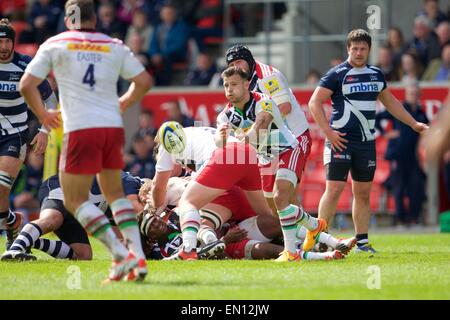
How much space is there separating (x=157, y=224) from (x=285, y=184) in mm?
1642

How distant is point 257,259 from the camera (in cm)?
1230

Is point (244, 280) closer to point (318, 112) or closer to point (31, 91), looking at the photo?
point (31, 91)

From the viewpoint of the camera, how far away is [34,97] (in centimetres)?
969

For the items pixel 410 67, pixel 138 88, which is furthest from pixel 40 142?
pixel 410 67

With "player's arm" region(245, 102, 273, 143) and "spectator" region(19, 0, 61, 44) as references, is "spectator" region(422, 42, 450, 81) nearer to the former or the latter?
"spectator" region(19, 0, 61, 44)

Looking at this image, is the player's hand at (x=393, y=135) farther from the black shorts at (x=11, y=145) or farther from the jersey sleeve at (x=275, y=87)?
the black shorts at (x=11, y=145)

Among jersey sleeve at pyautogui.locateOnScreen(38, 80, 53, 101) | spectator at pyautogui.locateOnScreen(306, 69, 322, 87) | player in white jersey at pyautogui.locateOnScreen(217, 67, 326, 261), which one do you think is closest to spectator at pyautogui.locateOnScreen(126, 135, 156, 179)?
spectator at pyautogui.locateOnScreen(306, 69, 322, 87)

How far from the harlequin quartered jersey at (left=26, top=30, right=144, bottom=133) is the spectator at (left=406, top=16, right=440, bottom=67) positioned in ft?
41.7

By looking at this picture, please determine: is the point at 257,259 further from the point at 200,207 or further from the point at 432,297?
the point at 432,297

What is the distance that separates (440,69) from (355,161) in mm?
8518

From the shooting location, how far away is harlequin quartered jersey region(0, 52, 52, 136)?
13.1 meters
